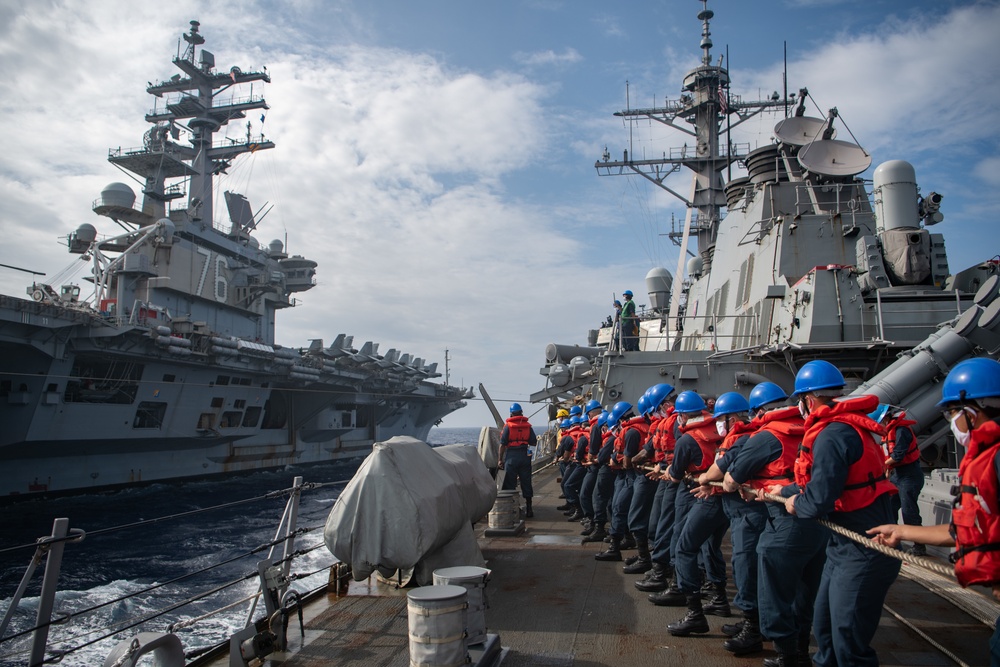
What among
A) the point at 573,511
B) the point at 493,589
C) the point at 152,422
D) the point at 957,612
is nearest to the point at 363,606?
the point at 493,589

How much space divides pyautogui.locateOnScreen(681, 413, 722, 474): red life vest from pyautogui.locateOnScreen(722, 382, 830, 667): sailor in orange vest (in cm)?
89

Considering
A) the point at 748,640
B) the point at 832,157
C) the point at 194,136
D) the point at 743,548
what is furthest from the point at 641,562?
the point at 194,136

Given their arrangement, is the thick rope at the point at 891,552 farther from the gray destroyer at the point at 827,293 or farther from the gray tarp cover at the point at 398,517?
the gray destroyer at the point at 827,293

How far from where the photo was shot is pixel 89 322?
19.4 m

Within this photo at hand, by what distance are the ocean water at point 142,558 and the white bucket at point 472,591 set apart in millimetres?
1381

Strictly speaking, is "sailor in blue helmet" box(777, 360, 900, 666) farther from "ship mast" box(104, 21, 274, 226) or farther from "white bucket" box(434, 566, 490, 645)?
"ship mast" box(104, 21, 274, 226)

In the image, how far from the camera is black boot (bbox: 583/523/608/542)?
7306mm

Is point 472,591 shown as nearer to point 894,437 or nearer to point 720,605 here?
point 720,605

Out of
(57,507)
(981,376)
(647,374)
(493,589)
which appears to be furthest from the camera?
(57,507)

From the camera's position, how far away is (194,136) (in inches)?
1396

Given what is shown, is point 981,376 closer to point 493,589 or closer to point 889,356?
point 493,589

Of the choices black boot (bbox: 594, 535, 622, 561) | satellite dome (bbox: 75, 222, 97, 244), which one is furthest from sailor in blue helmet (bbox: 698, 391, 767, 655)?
satellite dome (bbox: 75, 222, 97, 244)

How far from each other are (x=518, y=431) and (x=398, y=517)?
4.84 m

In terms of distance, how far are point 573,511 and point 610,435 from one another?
3167 millimetres
